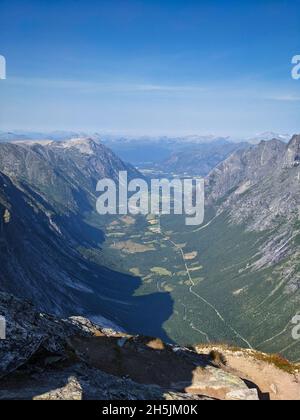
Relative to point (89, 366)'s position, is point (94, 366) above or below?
below

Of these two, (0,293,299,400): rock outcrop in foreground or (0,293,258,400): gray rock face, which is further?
(0,293,299,400): rock outcrop in foreground

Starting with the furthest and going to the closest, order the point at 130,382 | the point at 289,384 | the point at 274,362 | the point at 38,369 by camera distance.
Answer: the point at 274,362
the point at 289,384
the point at 130,382
the point at 38,369

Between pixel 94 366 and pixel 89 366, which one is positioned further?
pixel 94 366

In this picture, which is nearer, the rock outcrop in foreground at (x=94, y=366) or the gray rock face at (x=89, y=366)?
the gray rock face at (x=89, y=366)

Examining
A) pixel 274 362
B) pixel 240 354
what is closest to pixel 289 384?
pixel 274 362
